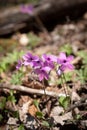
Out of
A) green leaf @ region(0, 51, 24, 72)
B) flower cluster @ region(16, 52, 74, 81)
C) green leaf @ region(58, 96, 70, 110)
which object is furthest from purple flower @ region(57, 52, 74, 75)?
green leaf @ region(0, 51, 24, 72)

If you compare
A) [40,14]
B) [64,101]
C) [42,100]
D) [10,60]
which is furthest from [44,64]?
[40,14]

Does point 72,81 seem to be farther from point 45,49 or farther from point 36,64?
point 45,49

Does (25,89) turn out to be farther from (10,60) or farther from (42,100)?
(10,60)

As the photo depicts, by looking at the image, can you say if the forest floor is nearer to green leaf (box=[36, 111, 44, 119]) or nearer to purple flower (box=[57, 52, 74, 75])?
green leaf (box=[36, 111, 44, 119])

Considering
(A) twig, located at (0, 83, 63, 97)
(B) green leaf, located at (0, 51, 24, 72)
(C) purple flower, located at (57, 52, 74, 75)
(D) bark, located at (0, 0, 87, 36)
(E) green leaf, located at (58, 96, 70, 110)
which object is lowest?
(E) green leaf, located at (58, 96, 70, 110)

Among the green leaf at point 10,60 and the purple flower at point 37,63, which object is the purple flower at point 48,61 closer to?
the purple flower at point 37,63

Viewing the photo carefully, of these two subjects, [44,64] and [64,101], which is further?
[64,101]

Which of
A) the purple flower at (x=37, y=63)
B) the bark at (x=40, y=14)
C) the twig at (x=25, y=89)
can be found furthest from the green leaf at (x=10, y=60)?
the bark at (x=40, y=14)

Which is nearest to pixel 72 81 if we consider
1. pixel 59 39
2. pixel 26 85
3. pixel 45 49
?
pixel 26 85
